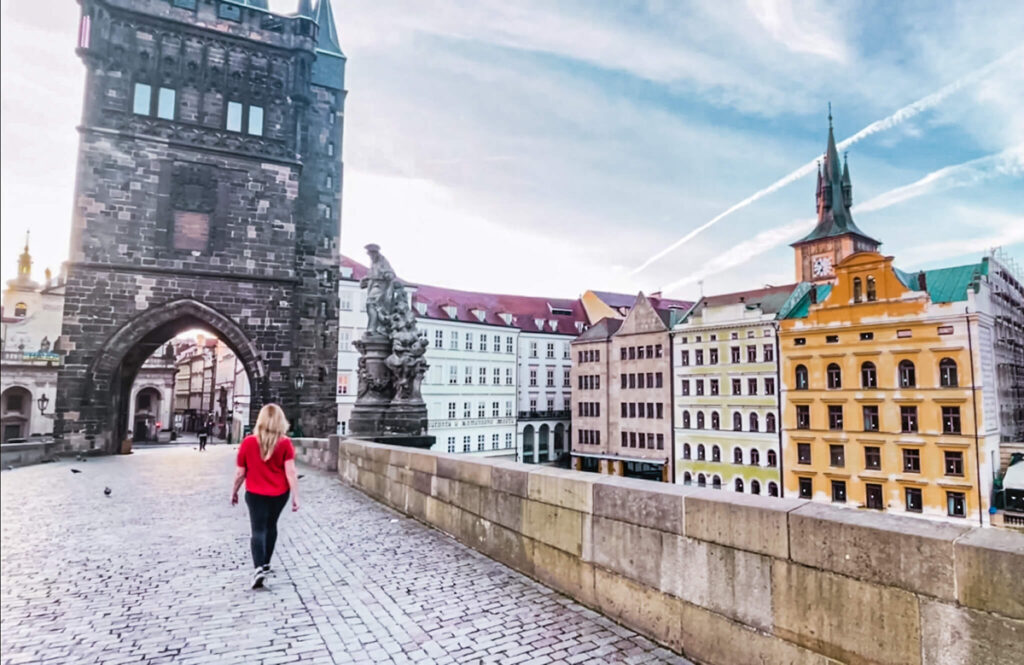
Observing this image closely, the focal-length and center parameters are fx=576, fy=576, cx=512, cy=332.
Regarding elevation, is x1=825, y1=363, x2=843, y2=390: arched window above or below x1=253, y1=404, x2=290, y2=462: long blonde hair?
above

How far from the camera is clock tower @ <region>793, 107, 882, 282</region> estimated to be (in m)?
55.6

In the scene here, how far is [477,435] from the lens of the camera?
45.2 metres

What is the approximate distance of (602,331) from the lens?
45969mm

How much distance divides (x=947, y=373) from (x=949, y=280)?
23.8ft

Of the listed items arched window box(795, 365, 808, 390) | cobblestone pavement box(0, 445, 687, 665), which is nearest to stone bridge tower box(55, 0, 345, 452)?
cobblestone pavement box(0, 445, 687, 665)

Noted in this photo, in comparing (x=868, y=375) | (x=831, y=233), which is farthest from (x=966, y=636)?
(x=831, y=233)

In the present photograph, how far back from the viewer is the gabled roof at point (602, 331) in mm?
45469

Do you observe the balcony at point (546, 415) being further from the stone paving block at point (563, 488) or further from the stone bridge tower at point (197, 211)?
the stone paving block at point (563, 488)

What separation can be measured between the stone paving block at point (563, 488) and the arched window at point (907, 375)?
32.8 metres

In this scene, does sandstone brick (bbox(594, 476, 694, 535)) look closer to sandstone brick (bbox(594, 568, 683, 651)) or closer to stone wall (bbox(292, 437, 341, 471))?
sandstone brick (bbox(594, 568, 683, 651))

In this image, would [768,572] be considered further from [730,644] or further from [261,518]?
[261,518]

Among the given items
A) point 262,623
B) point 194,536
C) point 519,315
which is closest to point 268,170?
point 194,536

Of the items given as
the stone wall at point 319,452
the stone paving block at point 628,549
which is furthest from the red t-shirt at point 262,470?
the stone wall at point 319,452

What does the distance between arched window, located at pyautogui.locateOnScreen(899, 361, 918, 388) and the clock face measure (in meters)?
27.8
